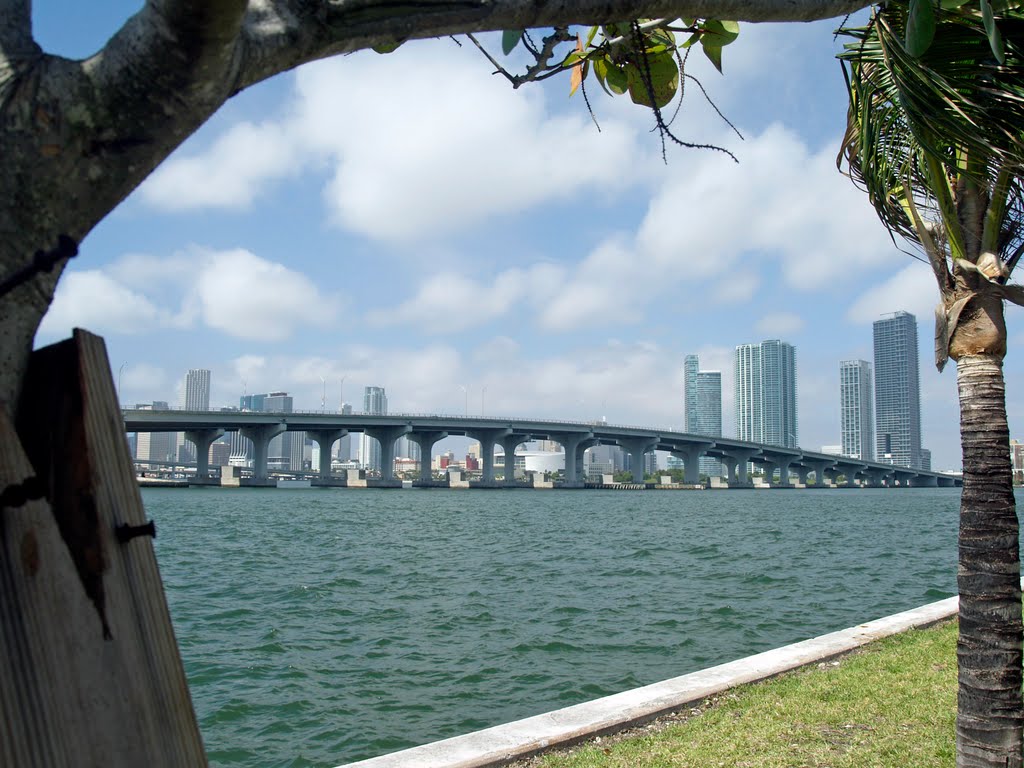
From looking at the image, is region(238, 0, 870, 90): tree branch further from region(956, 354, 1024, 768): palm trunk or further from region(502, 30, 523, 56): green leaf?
region(956, 354, 1024, 768): palm trunk

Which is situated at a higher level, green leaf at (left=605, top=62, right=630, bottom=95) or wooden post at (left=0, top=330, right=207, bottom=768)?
green leaf at (left=605, top=62, right=630, bottom=95)

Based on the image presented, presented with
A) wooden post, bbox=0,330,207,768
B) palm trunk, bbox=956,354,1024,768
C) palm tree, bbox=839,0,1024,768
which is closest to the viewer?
wooden post, bbox=0,330,207,768

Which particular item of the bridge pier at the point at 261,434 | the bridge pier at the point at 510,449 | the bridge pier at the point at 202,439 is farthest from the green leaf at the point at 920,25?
the bridge pier at the point at 510,449

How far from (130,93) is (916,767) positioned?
536 cm

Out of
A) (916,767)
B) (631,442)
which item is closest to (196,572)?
(916,767)

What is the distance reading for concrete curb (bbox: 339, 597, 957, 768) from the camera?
5.09 metres

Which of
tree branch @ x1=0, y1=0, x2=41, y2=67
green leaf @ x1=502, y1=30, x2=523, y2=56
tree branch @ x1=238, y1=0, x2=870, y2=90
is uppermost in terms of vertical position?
green leaf @ x1=502, y1=30, x2=523, y2=56

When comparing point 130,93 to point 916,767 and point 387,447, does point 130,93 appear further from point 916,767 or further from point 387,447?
point 387,447

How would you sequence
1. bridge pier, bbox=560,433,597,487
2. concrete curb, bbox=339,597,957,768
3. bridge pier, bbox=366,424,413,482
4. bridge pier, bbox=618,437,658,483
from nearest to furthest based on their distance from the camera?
concrete curb, bbox=339,597,957,768
bridge pier, bbox=366,424,413,482
bridge pier, bbox=560,433,597,487
bridge pier, bbox=618,437,658,483

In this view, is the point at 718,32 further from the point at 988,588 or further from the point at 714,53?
the point at 988,588

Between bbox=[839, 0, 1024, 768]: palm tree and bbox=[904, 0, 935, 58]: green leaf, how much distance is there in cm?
200

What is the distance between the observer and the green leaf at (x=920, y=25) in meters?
1.75

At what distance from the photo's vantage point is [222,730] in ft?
26.4

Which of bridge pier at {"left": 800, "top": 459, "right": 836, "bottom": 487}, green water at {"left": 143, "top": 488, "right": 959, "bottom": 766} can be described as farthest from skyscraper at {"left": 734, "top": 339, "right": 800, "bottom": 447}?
green water at {"left": 143, "top": 488, "right": 959, "bottom": 766}
